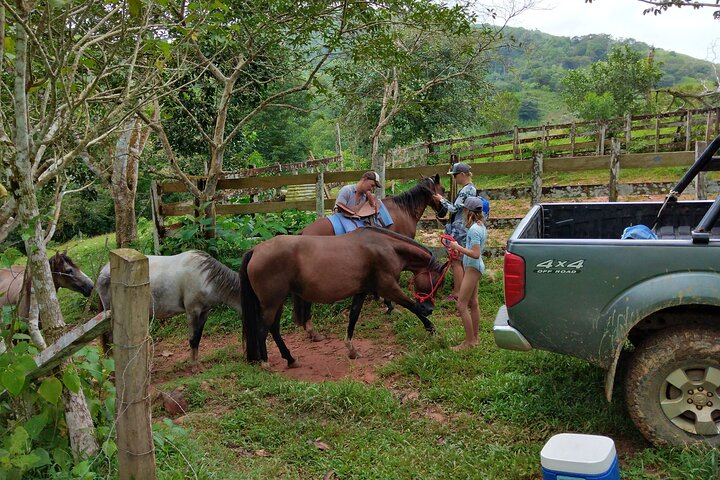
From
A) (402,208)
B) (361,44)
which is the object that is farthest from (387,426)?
(361,44)

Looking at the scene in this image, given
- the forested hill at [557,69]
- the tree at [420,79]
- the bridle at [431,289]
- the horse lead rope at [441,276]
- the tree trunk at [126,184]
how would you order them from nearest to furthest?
the horse lead rope at [441,276], the bridle at [431,289], the tree trunk at [126,184], the tree at [420,79], the forested hill at [557,69]

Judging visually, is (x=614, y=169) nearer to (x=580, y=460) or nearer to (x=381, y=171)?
(x=381, y=171)

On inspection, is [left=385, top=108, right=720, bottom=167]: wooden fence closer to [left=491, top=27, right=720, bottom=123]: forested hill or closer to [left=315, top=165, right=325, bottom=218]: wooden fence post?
[left=315, top=165, right=325, bottom=218]: wooden fence post

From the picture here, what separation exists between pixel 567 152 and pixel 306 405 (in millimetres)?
20327

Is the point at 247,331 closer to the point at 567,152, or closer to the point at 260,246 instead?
the point at 260,246

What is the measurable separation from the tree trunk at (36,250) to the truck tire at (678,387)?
3.51 metres

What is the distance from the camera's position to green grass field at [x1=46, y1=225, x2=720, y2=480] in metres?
3.61

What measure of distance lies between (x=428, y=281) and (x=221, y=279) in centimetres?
255

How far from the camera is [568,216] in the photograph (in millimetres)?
5367

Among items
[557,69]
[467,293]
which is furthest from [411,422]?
[557,69]

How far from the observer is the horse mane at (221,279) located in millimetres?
6660

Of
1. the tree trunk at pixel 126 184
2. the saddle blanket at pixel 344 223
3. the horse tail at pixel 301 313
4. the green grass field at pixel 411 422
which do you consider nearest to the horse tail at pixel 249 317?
the green grass field at pixel 411 422

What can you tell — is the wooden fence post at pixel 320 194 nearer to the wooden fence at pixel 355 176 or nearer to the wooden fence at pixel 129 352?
the wooden fence at pixel 355 176

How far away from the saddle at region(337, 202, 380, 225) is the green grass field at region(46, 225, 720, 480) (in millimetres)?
2254
